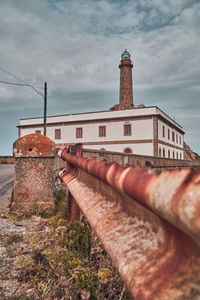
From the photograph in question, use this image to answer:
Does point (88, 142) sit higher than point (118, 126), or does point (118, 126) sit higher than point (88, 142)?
point (118, 126)

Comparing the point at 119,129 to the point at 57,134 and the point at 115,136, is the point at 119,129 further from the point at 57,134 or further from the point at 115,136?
the point at 57,134

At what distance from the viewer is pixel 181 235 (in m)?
0.55

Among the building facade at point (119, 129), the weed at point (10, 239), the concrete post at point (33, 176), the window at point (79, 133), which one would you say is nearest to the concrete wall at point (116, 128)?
the building facade at point (119, 129)

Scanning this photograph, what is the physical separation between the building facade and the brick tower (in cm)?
16

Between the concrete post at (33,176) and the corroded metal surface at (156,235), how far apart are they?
3.98 metres

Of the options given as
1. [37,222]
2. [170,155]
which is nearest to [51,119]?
[170,155]

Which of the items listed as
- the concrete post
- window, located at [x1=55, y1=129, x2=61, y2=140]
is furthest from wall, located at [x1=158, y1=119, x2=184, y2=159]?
the concrete post

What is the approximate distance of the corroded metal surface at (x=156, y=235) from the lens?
43 centimetres

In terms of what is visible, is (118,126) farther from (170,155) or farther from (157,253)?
(157,253)

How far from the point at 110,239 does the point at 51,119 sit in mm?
35304

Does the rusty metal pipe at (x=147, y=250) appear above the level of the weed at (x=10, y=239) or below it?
above

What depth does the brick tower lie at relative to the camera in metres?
38.0

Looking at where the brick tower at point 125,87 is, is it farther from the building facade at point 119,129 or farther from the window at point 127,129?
the window at point 127,129

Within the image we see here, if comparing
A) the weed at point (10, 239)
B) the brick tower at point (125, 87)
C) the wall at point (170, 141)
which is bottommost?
the weed at point (10, 239)
